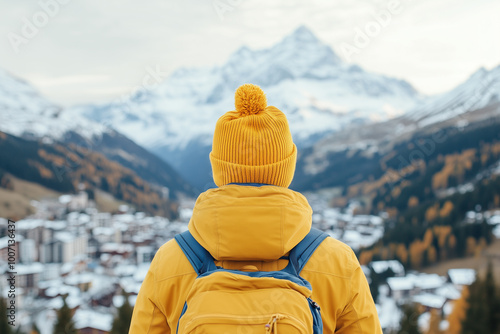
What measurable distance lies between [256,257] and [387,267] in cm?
4281

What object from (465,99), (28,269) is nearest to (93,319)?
(28,269)

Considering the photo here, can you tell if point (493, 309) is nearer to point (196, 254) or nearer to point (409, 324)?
point (409, 324)

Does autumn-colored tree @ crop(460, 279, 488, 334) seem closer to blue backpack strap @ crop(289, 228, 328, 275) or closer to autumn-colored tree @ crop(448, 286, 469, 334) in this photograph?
autumn-colored tree @ crop(448, 286, 469, 334)

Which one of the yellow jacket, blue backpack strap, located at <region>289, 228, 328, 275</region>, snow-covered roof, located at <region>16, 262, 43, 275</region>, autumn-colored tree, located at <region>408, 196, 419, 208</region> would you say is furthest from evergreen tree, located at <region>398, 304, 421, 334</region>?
autumn-colored tree, located at <region>408, 196, 419, 208</region>

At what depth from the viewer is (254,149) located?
1.54 metres

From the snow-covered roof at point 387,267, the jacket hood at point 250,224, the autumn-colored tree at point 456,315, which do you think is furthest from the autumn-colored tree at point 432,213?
the jacket hood at point 250,224

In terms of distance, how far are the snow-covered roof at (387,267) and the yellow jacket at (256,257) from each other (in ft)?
136

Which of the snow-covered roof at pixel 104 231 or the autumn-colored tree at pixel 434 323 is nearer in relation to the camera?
the autumn-colored tree at pixel 434 323

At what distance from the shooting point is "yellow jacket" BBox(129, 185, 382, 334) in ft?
4.51

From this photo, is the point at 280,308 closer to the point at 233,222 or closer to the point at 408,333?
the point at 233,222

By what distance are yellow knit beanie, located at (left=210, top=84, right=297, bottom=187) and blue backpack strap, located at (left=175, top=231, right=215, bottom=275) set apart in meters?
0.27

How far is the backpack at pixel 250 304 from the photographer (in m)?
1.26

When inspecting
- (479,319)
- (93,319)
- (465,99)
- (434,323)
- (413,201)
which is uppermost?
(465,99)

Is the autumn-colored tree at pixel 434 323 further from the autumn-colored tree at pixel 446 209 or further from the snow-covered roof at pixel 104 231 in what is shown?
the snow-covered roof at pixel 104 231
